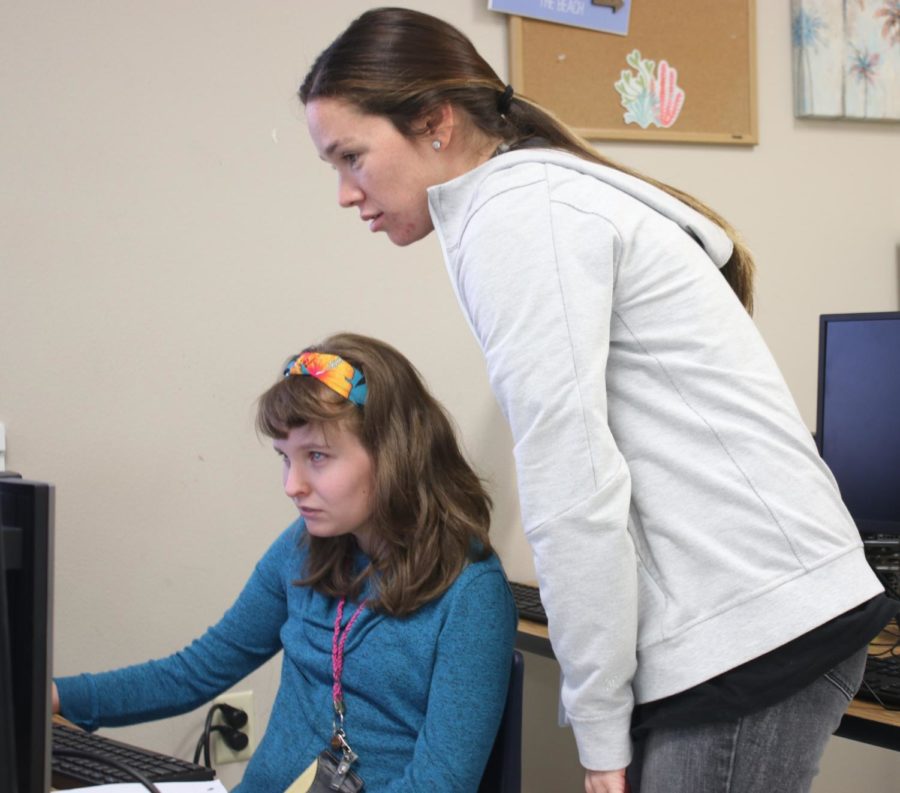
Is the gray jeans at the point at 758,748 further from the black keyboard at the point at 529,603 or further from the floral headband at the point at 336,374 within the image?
the black keyboard at the point at 529,603

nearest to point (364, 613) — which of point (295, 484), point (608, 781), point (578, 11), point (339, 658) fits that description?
point (339, 658)

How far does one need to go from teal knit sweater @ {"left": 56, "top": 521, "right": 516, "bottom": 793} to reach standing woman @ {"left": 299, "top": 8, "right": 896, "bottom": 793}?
0.20 metres

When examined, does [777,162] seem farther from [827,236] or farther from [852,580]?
[852,580]

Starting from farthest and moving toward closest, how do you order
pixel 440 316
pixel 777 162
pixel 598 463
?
1. pixel 777 162
2. pixel 440 316
3. pixel 598 463

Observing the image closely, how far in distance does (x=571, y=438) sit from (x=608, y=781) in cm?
31

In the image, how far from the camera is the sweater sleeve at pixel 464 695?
3.82 ft

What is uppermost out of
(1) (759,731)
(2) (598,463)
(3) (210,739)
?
(2) (598,463)

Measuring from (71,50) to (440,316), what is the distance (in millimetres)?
786

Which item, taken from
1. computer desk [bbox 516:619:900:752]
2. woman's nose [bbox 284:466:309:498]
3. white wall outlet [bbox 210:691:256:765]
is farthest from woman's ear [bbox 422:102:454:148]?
white wall outlet [bbox 210:691:256:765]

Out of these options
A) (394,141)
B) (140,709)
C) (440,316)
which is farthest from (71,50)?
(140,709)

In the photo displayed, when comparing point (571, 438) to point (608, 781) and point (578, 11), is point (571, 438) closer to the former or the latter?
point (608, 781)

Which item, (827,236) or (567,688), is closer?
(567,688)

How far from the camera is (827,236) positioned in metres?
2.50

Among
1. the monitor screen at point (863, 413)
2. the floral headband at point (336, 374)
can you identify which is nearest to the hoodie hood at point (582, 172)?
the floral headband at point (336, 374)
